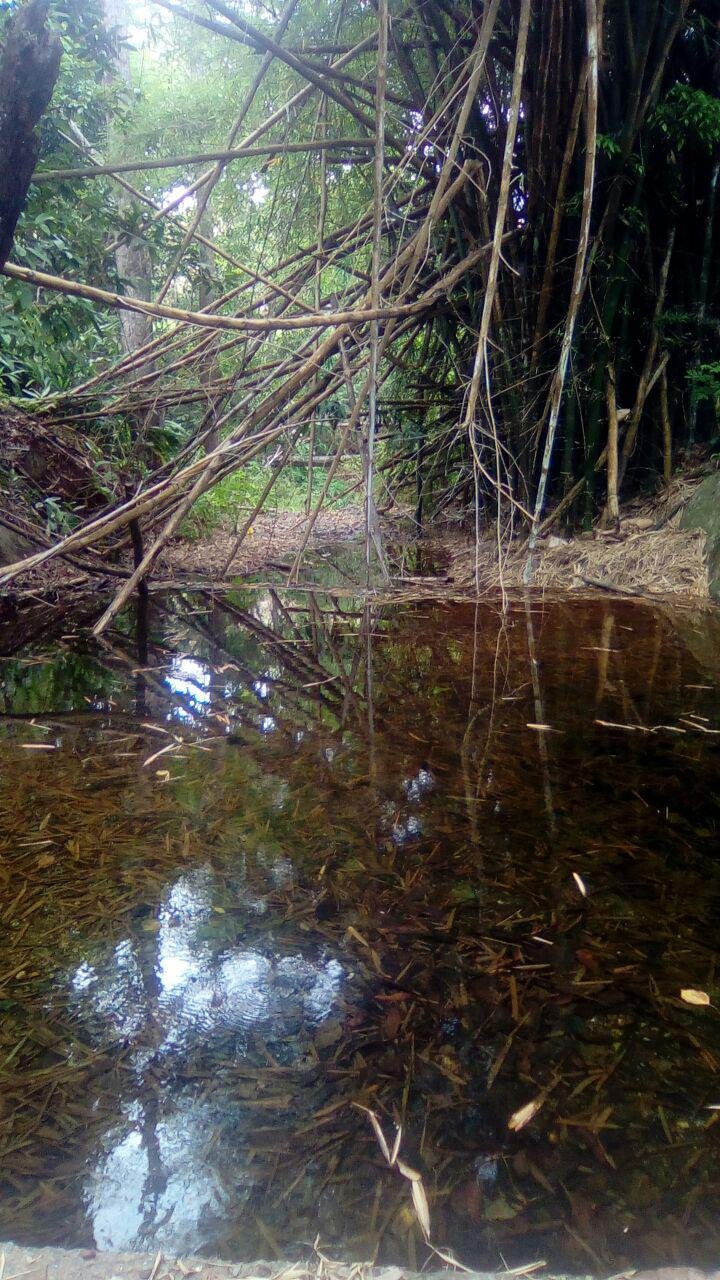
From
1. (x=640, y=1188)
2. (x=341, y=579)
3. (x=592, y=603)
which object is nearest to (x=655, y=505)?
(x=592, y=603)

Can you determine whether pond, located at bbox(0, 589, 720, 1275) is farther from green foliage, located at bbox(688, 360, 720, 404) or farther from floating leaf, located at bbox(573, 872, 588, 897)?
green foliage, located at bbox(688, 360, 720, 404)

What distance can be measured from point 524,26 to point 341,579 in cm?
223

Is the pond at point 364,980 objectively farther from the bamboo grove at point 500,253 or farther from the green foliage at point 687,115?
the green foliage at point 687,115

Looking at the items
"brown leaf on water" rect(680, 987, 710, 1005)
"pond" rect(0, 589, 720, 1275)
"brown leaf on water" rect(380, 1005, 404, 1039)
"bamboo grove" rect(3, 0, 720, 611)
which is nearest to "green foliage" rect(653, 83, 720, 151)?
"bamboo grove" rect(3, 0, 720, 611)

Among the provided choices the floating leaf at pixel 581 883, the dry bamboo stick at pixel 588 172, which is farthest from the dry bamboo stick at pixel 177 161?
the floating leaf at pixel 581 883

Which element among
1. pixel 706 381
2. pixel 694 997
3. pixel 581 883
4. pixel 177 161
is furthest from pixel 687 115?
pixel 694 997

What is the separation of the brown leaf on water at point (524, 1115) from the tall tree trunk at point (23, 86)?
1.64 meters

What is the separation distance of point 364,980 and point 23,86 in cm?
159

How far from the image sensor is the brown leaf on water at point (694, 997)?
0.86m

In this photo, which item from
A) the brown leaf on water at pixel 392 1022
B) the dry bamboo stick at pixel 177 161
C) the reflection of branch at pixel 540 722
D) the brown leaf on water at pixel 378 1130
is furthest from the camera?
the dry bamboo stick at pixel 177 161

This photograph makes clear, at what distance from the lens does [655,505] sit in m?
3.82

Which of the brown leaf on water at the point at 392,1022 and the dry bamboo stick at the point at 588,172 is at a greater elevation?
the dry bamboo stick at the point at 588,172

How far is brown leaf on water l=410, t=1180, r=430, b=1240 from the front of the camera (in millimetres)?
625

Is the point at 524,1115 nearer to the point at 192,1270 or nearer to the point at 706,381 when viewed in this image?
the point at 192,1270
